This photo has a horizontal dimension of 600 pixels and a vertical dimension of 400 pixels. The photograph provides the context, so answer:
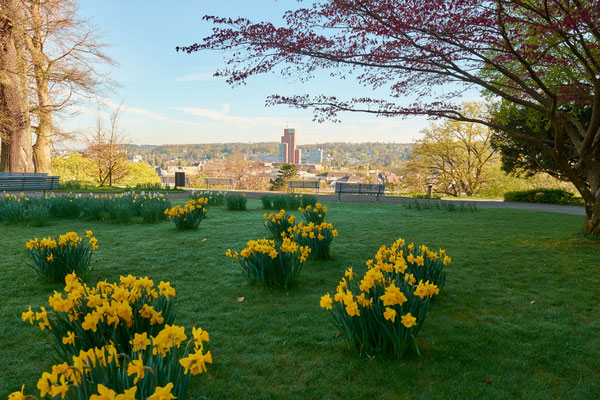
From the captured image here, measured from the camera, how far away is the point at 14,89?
1441 centimetres

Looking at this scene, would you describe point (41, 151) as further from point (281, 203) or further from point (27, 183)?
point (281, 203)

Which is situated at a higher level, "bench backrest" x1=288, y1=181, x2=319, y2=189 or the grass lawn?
"bench backrest" x1=288, y1=181, x2=319, y2=189

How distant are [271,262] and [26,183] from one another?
34.4 ft

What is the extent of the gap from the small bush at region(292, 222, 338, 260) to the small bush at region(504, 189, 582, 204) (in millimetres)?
14901

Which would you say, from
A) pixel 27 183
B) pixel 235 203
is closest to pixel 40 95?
pixel 27 183

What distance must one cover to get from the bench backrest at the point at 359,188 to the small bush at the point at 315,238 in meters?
9.98

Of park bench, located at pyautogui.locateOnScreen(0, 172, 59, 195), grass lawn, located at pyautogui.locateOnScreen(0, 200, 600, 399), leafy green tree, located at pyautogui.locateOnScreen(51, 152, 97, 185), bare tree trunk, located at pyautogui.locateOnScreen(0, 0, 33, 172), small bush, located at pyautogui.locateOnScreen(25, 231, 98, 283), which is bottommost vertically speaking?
grass lawn, located at pyautogui.locateOnScreen(0, 200, 600, 399)

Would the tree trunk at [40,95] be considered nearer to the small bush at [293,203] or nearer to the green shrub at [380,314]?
the small bush at [293,203]

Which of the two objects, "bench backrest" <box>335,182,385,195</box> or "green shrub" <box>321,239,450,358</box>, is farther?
"bench backrest" <box>335,182,385,195</box>

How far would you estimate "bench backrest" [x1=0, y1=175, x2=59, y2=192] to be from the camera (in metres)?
10.1

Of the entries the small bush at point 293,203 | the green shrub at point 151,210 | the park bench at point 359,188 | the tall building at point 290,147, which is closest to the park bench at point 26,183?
the green shrub at point 151,210

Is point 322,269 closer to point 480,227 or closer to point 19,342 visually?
point 19,342

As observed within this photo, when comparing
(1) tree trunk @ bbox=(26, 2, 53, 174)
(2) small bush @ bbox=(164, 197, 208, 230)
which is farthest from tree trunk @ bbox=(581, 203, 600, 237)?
(1) tree trunk @ bbox=(26, 2, 53, 174)

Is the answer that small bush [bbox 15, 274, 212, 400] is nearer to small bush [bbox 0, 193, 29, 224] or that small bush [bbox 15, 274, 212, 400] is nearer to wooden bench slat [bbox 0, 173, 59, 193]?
small bush [bbox 0, 193, 29, 224]
